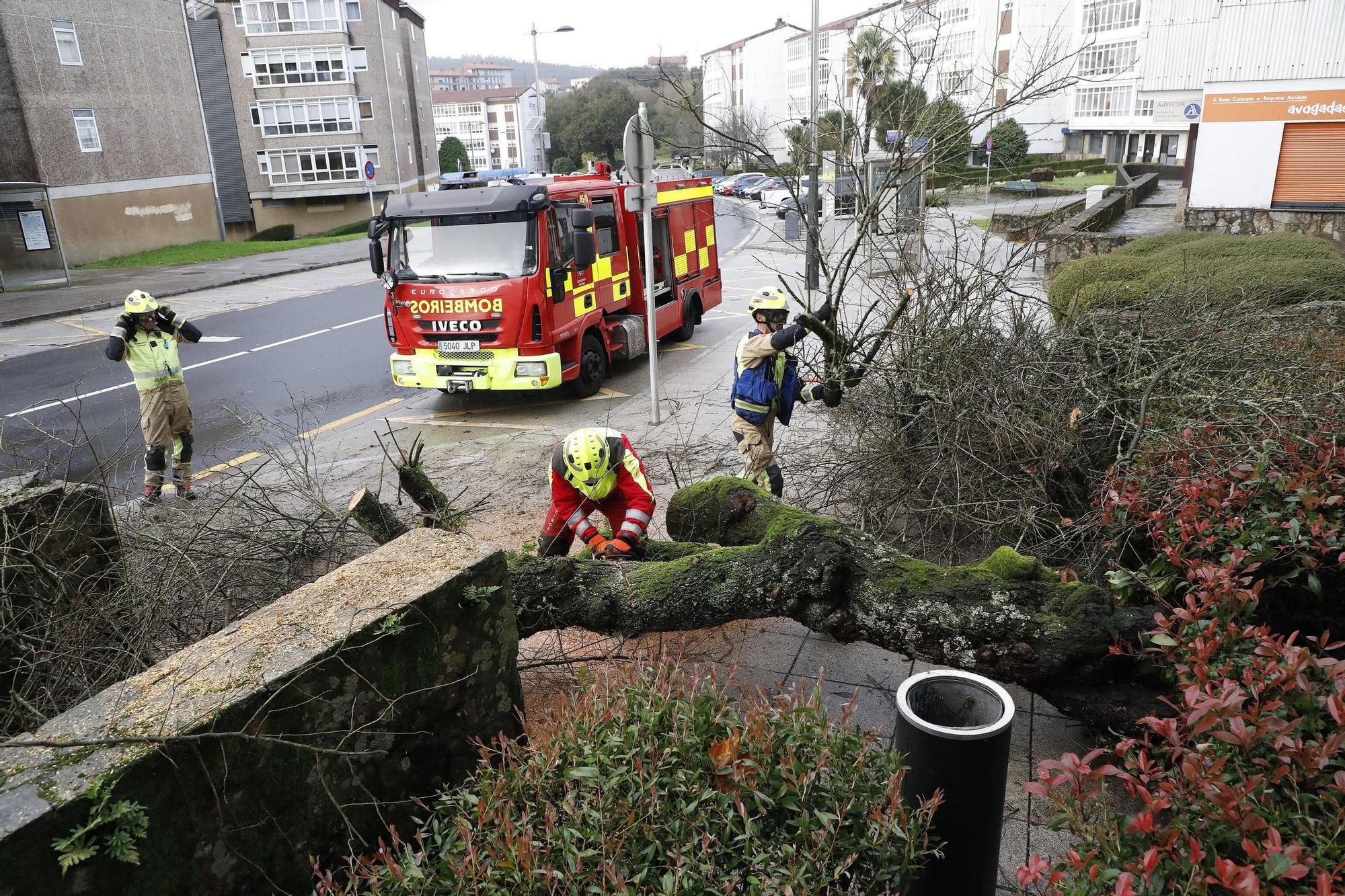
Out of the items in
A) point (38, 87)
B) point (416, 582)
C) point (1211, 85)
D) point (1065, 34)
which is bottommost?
point (416, 582)

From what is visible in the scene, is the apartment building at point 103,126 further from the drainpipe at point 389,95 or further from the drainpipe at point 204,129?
the drainpipe at point 389,95

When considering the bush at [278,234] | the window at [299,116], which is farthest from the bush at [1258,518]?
the window at [299,116]

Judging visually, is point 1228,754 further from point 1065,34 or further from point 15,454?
point 1065,34

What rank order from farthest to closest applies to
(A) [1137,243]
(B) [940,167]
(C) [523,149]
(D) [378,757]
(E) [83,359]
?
(C) [523,149] < (E) [83,359] < (A) [1137,243] < (B) [940,167] < (D) [378,757]

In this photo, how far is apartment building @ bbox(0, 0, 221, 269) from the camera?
26.1 meters

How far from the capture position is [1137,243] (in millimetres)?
12227

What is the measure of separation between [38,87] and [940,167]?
30.0m

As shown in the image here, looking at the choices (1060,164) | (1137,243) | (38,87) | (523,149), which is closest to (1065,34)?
(1060,164)

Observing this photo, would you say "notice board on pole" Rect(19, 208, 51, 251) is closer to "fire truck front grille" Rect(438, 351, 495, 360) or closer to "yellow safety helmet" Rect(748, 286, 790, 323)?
"fire truck front grille" Rect(438, 351, 495, 360)

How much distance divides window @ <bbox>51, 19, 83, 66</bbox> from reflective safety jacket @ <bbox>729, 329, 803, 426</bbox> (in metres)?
30.9

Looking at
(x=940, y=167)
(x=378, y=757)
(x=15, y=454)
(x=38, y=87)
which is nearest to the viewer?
(x=378, y=757)

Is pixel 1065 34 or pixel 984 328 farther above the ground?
pixel 1065 34

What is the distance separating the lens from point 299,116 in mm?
46125

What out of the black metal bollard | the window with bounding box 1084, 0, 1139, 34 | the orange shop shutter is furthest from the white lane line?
the window with bounding box 1084, 0, 1139, 34
